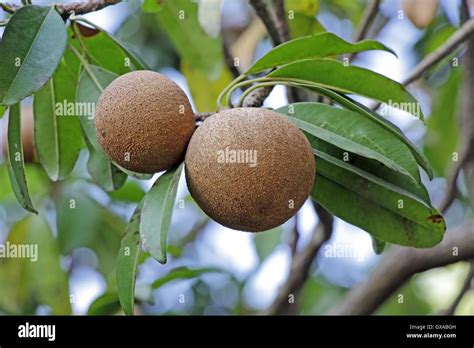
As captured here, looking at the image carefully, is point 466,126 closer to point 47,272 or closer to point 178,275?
point 178,275

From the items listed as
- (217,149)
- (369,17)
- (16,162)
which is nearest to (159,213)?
(217,149)

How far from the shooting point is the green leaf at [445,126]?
8.67 feet

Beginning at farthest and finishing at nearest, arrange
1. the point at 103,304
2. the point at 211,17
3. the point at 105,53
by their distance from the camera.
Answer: the point at 103,304, the point at 211,17, the point at 105,53

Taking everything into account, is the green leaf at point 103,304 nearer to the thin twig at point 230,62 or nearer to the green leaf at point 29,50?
the thin twig at point 230,62

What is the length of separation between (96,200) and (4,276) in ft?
1.35

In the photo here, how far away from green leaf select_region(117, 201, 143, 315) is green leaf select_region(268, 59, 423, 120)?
0.37 metres

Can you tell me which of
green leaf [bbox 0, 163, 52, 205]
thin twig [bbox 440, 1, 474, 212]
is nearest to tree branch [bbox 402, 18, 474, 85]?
thin twig [bbox 440, 1, 474, 212]

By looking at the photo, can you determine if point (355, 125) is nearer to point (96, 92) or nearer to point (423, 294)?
point (96, 92)

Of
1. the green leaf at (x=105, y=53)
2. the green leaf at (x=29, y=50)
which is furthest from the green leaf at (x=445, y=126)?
the green leaf at (x=29, y=50)

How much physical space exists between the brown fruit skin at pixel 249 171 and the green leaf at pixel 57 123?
1.92ft

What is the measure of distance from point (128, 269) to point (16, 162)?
0.26 metres

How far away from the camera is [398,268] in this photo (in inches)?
72.3

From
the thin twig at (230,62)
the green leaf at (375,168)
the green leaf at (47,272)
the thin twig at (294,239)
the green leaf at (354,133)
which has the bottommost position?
the green leaf at (47,272)
